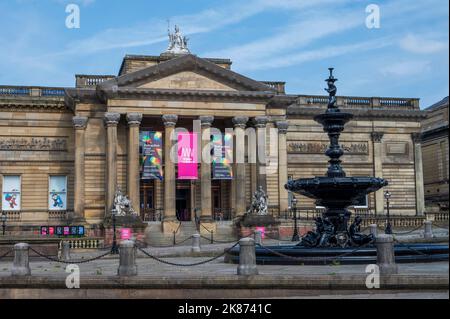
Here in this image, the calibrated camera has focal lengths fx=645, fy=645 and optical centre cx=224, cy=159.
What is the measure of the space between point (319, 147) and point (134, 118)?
17325mm

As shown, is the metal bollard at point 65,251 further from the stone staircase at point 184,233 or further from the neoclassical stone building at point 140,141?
the neoclassical stone building at point 140,141

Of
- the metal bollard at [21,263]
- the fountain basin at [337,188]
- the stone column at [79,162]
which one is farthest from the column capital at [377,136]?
the metal bollard at [21,263]

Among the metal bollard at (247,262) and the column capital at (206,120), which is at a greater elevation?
the column capital at (206,120)

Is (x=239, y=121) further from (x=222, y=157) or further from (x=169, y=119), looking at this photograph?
(x=169, y=119)

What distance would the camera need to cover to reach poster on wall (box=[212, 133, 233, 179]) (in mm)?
46625

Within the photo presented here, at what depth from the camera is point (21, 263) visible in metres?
18.2

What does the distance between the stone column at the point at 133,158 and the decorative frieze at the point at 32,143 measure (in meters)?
6.89

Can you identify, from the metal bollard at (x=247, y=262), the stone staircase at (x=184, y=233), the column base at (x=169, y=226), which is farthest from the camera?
the column base at (x=169, y=226)

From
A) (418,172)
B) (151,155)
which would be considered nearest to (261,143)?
(151,155)

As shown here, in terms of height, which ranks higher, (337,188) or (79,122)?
(79,122)

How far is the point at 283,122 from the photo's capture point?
50.3 m

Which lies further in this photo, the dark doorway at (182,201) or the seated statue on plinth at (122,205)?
the dark doorway at (182,201)

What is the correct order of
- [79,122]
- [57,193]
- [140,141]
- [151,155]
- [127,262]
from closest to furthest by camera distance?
[127,262], [151,155], [79,122], [140,141], [57,193]

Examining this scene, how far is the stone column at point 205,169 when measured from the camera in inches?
1803
